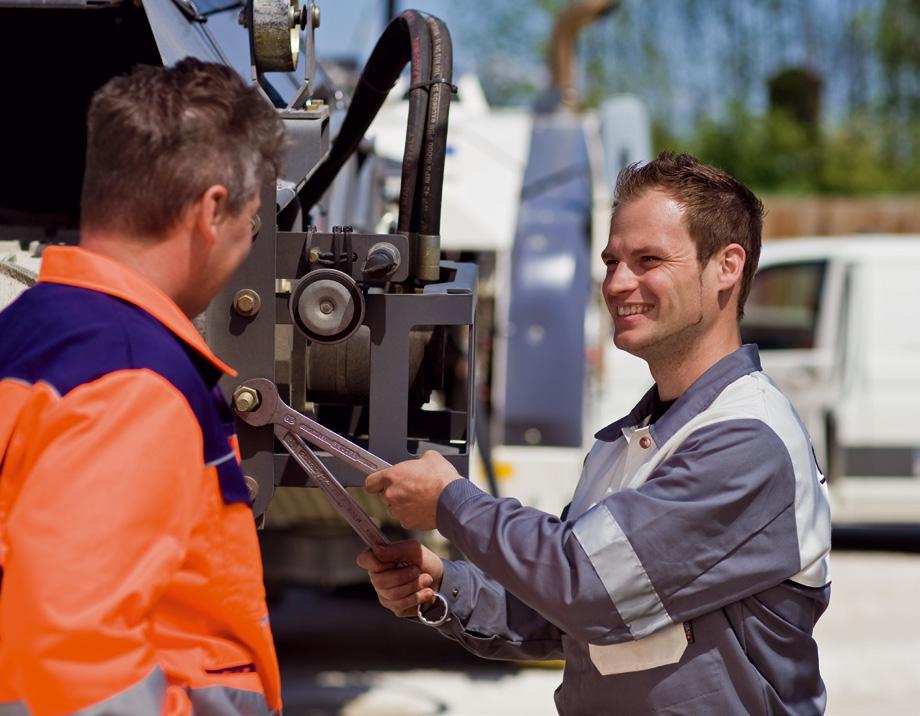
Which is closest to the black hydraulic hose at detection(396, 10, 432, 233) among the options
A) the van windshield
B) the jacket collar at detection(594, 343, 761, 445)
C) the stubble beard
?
the stubble beard

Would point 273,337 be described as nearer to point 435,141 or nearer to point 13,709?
point 435,141

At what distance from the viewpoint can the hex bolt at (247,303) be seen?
2.41m

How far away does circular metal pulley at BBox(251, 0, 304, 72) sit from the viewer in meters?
2.80

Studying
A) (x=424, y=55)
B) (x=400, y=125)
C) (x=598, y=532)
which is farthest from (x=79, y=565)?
(x=400, y=125)

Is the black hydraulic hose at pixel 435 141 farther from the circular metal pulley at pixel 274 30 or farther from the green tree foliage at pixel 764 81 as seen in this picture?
the green tree foliage at pixel 764 81

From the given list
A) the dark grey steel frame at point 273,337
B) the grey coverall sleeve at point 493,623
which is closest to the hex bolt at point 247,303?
the dark grey steel frame at point 273,337

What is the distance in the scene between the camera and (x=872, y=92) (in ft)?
102

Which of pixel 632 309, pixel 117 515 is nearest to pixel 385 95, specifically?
pixel 632 309

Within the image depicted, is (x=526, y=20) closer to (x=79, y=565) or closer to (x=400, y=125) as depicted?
(x=400, y=125)

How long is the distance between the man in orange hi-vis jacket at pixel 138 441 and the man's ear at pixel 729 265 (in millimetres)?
925

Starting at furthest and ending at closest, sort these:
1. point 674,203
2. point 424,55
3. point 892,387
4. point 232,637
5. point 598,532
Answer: point 892,387 < point 424,55 < point 674,203 < point 598,532 < point 232,637

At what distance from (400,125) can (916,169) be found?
71.3ft

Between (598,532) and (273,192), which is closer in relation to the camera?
(598,532)

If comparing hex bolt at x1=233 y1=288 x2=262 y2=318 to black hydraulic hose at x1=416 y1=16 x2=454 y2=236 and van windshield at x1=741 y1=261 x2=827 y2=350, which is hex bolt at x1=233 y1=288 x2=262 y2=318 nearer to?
black hydraulic hose at x1=416 y1=16 x2=454 y2=236
